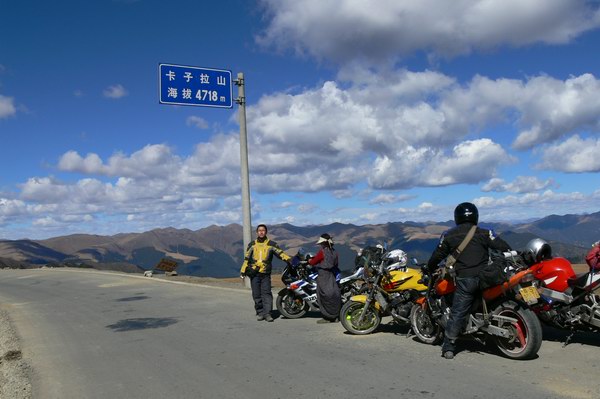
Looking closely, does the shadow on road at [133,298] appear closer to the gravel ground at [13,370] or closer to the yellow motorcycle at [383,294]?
the gravel ground at [13,370]

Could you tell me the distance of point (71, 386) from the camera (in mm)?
5844

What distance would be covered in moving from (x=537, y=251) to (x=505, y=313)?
1.13m

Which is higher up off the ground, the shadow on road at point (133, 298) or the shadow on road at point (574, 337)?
the shadow on road at point (574, 337)

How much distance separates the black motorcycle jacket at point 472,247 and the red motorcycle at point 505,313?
0.36 metres

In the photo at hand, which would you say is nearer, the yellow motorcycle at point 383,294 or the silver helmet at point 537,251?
the silver helmet at point 537,251

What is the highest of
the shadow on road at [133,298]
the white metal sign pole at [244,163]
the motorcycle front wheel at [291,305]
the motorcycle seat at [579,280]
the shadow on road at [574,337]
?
the white metal sign pole at [244,163]

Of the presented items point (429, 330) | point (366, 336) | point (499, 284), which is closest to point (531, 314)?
point (499, 284)

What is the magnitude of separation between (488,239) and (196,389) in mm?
3930

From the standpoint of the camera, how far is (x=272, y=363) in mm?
6320

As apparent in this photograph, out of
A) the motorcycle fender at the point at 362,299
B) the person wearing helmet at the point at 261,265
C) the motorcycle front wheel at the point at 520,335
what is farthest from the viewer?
the person wearing helmet at the point at 261,265

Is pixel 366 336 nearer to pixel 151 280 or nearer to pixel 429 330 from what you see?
pixel 429 330

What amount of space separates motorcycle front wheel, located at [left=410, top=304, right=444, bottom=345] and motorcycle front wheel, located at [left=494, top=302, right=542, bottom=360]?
2.84 feet

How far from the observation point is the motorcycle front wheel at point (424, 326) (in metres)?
6.77

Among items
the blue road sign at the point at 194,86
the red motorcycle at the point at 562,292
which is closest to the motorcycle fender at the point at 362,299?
the red motorcycle at the point at 562,292
